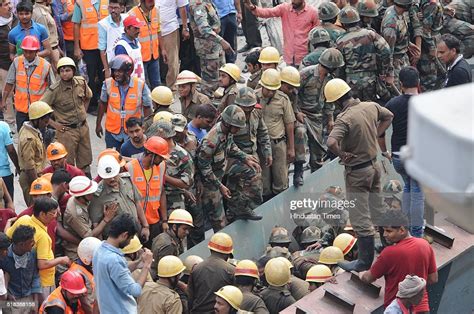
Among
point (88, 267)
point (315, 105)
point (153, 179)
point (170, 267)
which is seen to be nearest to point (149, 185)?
point (153, 179)

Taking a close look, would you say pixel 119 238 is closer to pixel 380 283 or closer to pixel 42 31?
pixel 380 283

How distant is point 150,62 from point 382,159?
4573mm

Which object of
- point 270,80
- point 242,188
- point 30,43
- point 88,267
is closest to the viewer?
point 88,267

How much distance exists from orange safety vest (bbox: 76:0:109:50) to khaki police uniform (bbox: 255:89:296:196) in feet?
9.71

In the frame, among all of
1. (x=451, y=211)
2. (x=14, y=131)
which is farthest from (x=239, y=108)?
(x=451, y=211)

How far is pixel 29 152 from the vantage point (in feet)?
33.9

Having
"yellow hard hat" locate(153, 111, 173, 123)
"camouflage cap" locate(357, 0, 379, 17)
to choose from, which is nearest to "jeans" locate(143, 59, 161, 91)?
"camouflage cap" locate(357, 0, 379, 17)

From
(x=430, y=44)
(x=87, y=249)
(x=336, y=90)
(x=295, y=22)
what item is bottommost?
(x=430, y=44)

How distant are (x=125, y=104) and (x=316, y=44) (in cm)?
251

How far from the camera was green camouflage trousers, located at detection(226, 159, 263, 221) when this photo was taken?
1079 centimetres

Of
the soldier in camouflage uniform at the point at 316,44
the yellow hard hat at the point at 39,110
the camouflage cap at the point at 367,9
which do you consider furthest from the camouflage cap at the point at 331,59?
the yellow hard hat at the point at 39,110

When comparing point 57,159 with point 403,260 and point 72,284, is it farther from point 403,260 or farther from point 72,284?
point 403,260

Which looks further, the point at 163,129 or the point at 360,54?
the point at 360,54

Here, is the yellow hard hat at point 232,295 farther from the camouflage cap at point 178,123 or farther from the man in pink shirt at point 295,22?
the man in pink shirt at point 295,22
